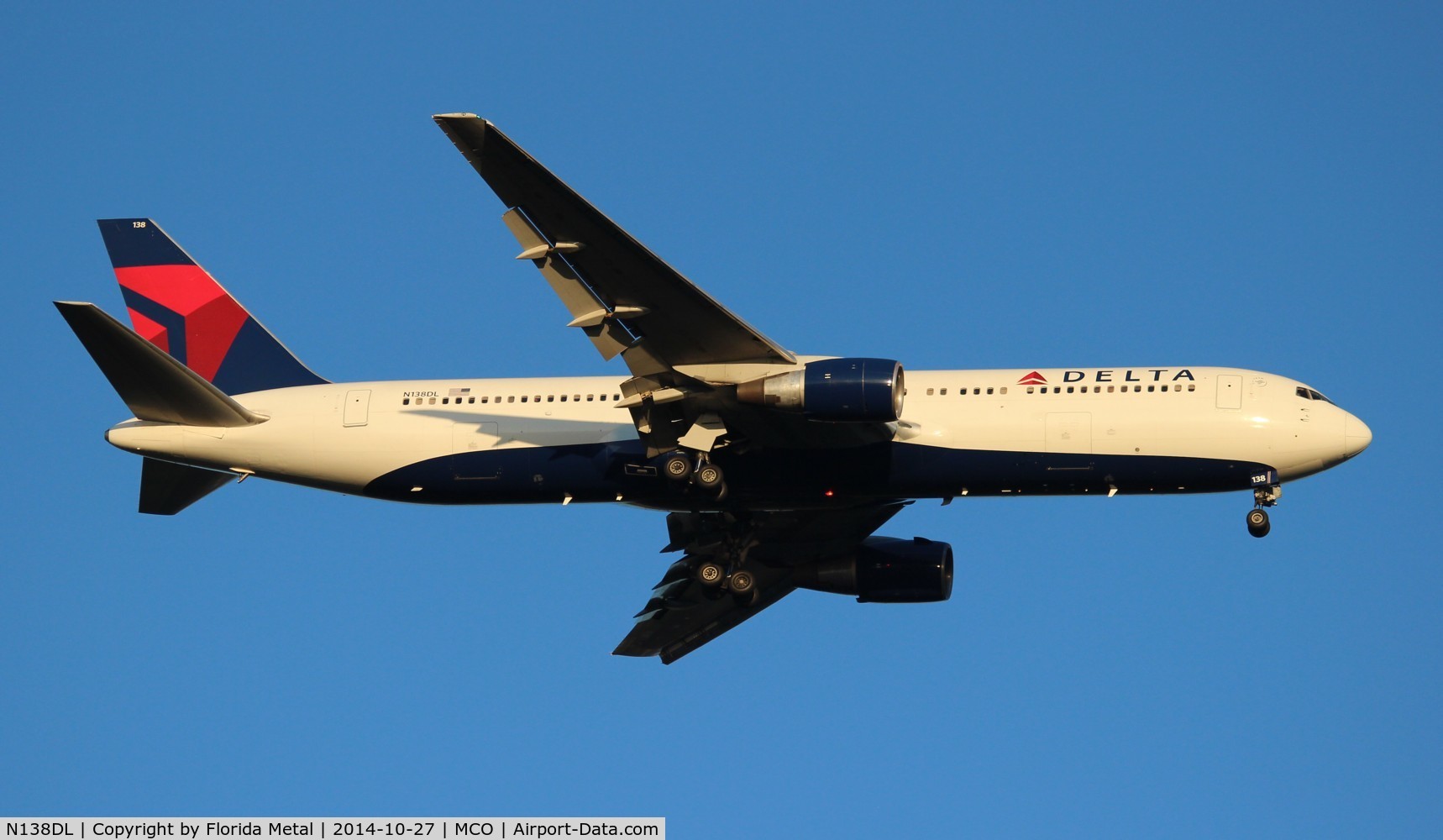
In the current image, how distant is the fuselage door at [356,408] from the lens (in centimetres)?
4244

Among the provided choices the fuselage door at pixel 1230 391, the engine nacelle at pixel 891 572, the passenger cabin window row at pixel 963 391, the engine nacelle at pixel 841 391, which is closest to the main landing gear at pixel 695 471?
the engine nacelle at pixel 841 391

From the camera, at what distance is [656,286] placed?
37.2 metres

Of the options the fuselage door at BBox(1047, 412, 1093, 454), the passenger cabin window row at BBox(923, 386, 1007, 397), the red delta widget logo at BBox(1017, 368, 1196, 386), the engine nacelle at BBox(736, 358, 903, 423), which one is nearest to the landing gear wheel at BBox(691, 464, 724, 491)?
the engine nacelle at BBox(736, 358, 903, 423)

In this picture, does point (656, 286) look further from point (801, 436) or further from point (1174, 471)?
point (1174, 471)

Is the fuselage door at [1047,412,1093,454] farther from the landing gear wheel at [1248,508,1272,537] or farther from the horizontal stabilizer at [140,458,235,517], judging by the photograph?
the horizontal stabilizer at [140,458,235,517]

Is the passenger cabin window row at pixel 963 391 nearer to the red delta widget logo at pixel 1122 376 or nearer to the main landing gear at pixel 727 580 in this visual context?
the red delta widget logo at pixel 1122 376

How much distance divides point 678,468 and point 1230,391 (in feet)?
39.4

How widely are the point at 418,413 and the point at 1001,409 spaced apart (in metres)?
13.4

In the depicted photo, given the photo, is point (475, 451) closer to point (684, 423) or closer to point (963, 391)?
point (684, 423)

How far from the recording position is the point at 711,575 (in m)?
42.7

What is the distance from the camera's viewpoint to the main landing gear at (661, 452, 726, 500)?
3944 centimetres

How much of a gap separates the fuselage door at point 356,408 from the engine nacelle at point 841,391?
10171 millimetres

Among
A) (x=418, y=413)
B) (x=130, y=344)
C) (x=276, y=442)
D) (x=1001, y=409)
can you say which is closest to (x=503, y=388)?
(x=418, y=413)

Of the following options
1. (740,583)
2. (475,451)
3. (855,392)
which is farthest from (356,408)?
(855,392)
